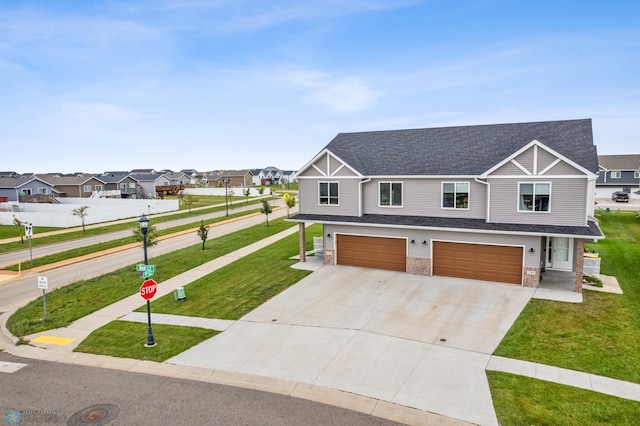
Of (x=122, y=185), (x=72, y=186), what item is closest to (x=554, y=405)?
(x=72, y=186)

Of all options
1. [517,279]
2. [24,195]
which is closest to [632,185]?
[517,279]

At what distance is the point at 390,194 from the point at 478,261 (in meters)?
6.26

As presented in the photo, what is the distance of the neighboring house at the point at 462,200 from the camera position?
67.9 ft

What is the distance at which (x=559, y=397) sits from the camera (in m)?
11.5

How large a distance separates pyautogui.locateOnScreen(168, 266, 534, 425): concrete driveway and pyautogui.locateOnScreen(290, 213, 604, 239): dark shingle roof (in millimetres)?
2990

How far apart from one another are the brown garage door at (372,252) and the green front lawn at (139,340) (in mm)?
11425

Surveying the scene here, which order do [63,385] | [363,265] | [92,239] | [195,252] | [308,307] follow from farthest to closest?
[92,239], [195,252], [363,265], [308,307], [63,385]

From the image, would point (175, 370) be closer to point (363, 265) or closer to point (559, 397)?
point (559, 397)

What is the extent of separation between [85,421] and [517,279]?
1961cm

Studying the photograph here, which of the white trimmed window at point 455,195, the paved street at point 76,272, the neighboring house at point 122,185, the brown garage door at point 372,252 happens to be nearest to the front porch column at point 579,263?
the white trimmed window at point 455,195

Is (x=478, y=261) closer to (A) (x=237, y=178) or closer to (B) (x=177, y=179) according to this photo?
(B) (x=177, y=179)

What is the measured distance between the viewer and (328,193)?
27016 mm

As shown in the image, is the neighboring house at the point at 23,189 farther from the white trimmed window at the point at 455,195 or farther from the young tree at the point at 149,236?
the white trimmed window at the point at 455,195

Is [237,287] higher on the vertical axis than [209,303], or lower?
higher
